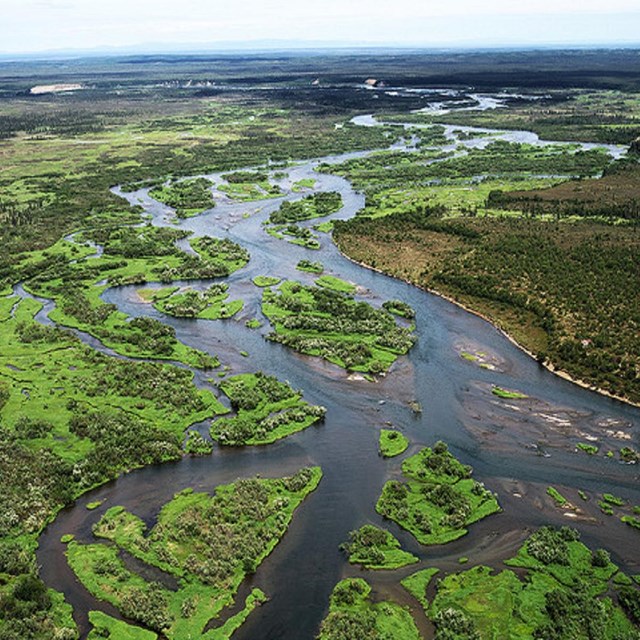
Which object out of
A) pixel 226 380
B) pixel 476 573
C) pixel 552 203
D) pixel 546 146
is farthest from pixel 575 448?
pixel 546 146

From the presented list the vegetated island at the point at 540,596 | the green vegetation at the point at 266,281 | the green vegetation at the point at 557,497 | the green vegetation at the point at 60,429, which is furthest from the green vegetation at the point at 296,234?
the vegetated island at the point at 540,596

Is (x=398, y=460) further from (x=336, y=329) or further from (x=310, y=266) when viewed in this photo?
(x=310, y=266)

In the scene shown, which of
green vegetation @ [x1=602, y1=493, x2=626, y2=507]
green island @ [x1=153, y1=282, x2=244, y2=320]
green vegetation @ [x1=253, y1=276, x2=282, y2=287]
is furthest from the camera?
green vegetation @ [x1=253, y1=276, x2=282, y2=287]

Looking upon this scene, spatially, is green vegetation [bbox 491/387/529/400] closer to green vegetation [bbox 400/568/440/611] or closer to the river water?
the river water

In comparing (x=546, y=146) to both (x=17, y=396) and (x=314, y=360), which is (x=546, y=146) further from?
(x=17, y=396)

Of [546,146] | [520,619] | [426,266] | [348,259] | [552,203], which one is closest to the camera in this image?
[520,619]

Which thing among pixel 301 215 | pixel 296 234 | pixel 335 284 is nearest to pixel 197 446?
pixel 335 284

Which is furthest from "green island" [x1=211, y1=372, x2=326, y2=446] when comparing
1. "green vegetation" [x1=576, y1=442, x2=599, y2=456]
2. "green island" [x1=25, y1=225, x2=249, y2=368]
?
"green vegetation" [x1=576, y1=442, x2=599, y2=456]
